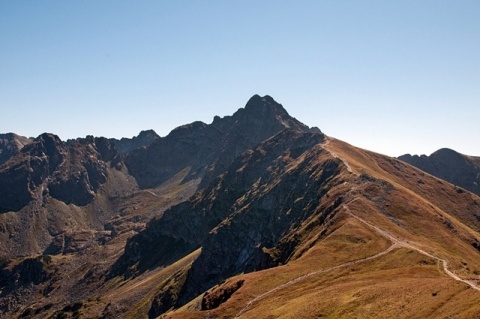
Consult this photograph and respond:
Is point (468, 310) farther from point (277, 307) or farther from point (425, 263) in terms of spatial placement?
point (425, 263)

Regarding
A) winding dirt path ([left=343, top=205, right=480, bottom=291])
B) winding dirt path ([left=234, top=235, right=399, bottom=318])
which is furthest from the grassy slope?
winding dirt path ([left=343, top=205, right=480, bottom=291])

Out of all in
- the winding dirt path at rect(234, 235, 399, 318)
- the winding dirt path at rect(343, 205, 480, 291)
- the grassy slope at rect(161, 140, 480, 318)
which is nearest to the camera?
the grassy slope at rect(161, 140, 480, 318)

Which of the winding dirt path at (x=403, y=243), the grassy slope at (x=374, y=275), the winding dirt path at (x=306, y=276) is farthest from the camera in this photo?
the winding dirt path at (x=306, y=276)

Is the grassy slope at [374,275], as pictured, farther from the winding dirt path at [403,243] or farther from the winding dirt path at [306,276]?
the winding dirt path at [403,243]

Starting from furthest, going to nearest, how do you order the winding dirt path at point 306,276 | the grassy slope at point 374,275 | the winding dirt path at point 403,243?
the winding dirt path at point 306,276 → the winding dirt path at point 403,243 → the grassy slope at point 374,275

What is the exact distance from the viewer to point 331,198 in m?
195

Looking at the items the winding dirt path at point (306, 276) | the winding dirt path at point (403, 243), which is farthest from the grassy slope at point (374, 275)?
the winding dirt path at point (403, 243)

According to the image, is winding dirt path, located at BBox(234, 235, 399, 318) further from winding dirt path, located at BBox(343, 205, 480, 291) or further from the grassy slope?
winding dirt path, located at BBox(343, 205, 480, 291)

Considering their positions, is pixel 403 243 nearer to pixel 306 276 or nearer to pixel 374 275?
pixel 374 275

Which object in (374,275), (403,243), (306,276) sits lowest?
(306,276)

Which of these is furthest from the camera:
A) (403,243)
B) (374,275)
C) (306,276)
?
(403,243)

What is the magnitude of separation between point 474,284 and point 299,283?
4978 centimetres

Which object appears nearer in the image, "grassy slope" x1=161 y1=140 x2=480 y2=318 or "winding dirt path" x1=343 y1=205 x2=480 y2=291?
"grassy slope" x1=161 y1=140 x2=480 y2=318

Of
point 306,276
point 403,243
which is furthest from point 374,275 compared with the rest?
point 403,243
